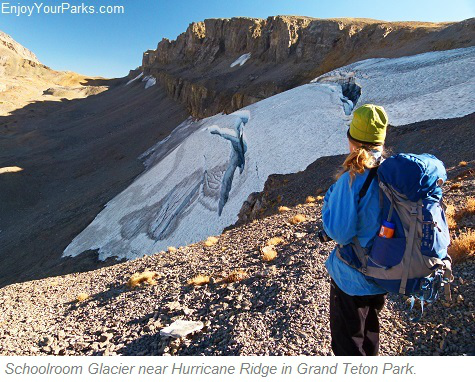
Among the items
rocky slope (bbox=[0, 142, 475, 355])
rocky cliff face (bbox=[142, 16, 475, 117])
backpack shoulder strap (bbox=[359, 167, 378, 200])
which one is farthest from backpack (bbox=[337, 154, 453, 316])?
rocky cliff face (bbox=[142, 16, 475, 117])

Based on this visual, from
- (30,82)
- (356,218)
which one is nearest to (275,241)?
(356,218)

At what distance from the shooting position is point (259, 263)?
7629mm

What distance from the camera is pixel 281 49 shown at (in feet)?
162

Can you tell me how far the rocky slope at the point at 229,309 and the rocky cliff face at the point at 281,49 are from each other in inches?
1110

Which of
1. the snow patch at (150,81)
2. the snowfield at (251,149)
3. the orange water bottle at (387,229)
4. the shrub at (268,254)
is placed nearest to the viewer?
the orange water bottle at (387,229)

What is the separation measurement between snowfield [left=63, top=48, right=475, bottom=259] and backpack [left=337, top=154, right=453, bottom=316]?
11761 millimetres

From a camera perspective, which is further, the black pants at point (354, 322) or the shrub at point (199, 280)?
the shrub at point (199, 280)

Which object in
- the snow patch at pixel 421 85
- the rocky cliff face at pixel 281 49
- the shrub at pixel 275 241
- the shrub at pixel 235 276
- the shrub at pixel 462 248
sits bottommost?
the shrub at pixel 235 276

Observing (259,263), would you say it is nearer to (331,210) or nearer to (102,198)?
(331,210)

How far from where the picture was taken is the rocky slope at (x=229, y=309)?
452 cm

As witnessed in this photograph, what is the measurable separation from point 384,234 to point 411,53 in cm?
3275

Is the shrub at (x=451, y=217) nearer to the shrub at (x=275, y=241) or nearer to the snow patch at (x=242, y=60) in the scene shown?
the shrub at (x=275, y=241)

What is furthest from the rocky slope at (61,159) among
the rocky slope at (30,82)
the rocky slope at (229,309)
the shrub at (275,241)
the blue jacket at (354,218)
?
the blue jacket at (354,218)

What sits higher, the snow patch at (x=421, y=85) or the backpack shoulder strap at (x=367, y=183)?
the snow patch at (x=421, y=85)
